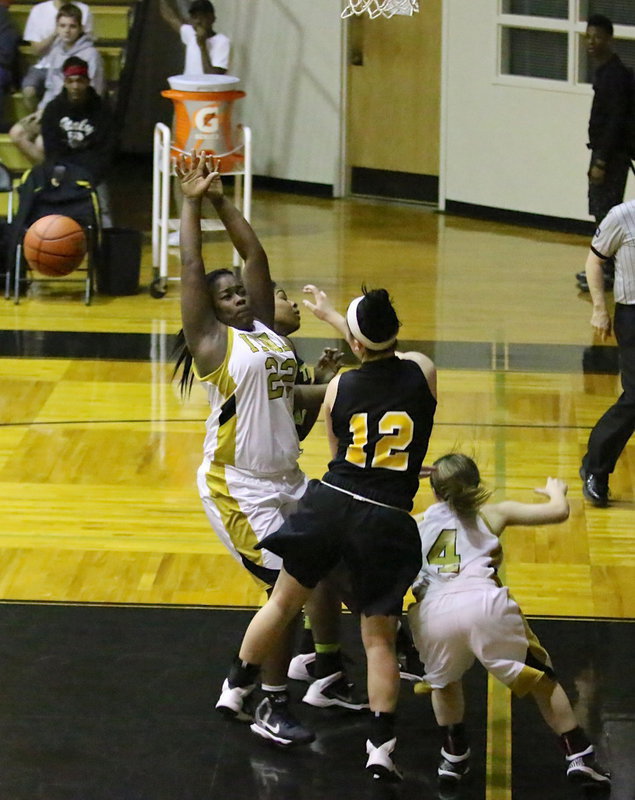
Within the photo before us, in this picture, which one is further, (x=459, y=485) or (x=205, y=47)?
(x=205, y=47)

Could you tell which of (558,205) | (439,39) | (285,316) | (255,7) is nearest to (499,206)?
(558,205)

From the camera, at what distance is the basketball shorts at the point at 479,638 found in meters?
3.76

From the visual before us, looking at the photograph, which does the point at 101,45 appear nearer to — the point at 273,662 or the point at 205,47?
the point at 205,47

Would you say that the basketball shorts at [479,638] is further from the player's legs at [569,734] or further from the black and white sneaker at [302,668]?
the black and white sneaker at [302,668]

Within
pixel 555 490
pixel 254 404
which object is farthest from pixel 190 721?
pixel 555 490

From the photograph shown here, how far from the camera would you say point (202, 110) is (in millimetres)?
9781

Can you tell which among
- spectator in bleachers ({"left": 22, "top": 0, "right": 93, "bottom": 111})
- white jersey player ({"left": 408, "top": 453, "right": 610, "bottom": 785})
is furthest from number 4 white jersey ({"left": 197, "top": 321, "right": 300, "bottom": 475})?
spectator in bleachers ({"left": 22, "top": 0, "right": 93, "bottom": 111})

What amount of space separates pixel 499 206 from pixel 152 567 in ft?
26.2

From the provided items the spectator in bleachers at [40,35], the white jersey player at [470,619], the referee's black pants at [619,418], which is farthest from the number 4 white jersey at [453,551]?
the spectator in bleachers at [40,35]

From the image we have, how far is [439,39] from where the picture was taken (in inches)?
508

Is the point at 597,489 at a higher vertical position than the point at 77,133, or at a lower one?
lower

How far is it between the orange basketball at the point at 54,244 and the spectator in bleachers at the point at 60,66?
1.71 metres

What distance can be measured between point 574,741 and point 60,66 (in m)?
8.58

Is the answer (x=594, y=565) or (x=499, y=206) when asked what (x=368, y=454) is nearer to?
(x=594, y=565)
